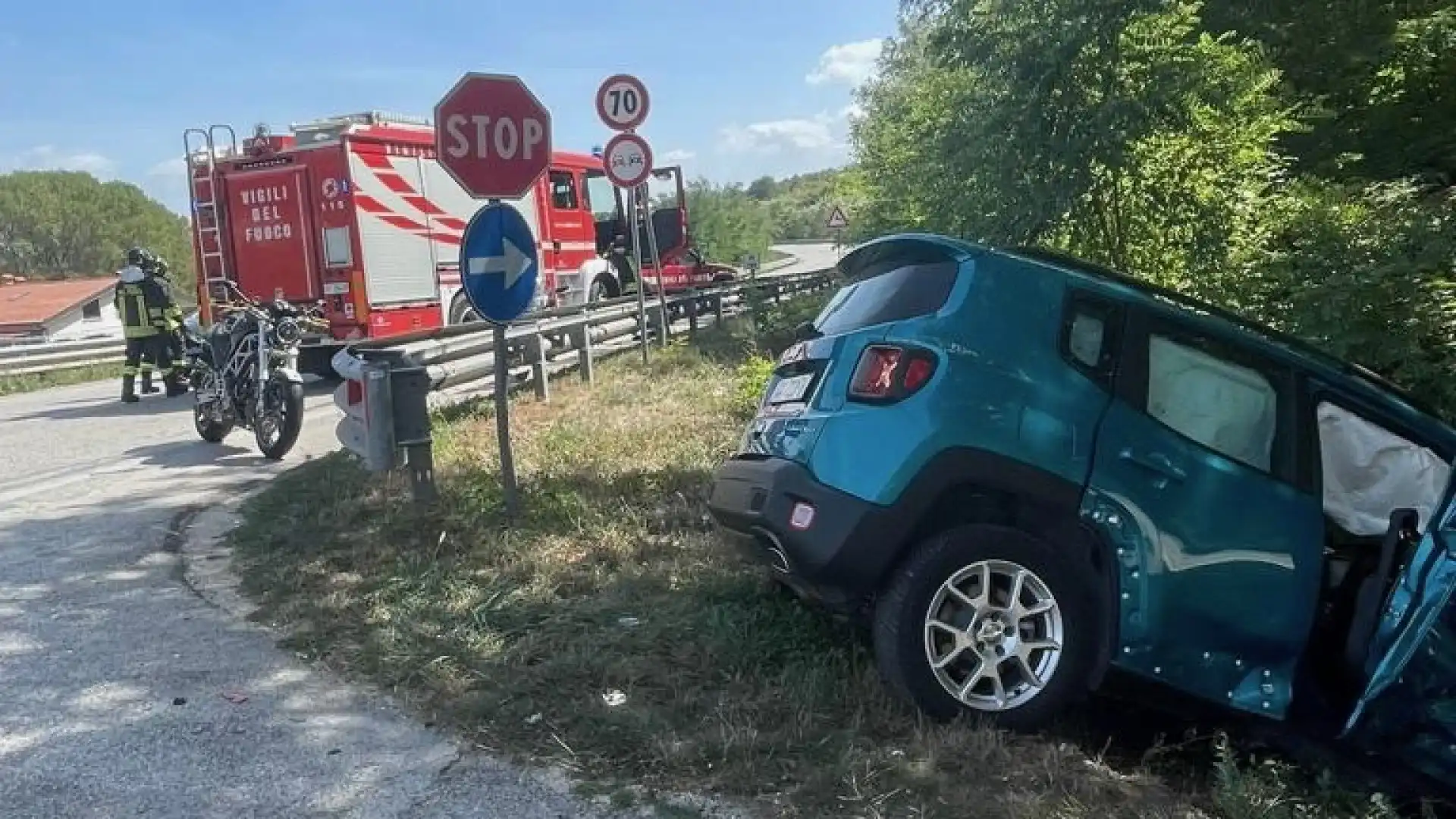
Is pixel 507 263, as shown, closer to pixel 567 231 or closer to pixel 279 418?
pixel 279 418

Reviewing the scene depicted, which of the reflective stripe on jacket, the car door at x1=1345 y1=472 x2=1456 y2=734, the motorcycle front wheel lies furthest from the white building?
the car door at x1=1345 y1=472 x2=1456 y2=734

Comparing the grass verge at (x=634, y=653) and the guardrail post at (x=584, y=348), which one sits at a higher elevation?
the guardrail post at (x=584, y=348)

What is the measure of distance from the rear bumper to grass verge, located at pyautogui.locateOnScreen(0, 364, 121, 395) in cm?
1641

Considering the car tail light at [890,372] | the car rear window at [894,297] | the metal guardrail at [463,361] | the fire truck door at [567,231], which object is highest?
the fire truck door at [567,231]

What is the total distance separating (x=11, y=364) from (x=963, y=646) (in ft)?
63.3

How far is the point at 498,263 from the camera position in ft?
20.4

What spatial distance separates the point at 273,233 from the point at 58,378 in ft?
23.5

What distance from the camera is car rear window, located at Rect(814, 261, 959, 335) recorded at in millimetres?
3943

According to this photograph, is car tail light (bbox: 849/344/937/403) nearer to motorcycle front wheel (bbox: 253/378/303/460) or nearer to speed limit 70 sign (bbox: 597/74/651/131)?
motorcycle front wheel (bbox: 253/378/303/460)

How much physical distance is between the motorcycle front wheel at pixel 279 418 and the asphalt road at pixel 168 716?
188 centimetres

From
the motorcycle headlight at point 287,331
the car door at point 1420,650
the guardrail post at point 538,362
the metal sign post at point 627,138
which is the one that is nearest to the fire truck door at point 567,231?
the metal sign post at point 627,138

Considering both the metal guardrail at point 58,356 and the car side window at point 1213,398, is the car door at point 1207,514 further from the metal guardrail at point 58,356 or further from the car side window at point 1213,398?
the metal guardrail at point 58,356

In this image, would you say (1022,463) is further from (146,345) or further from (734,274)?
(734,274)

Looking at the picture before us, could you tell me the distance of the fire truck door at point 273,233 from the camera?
1398 centimetres
